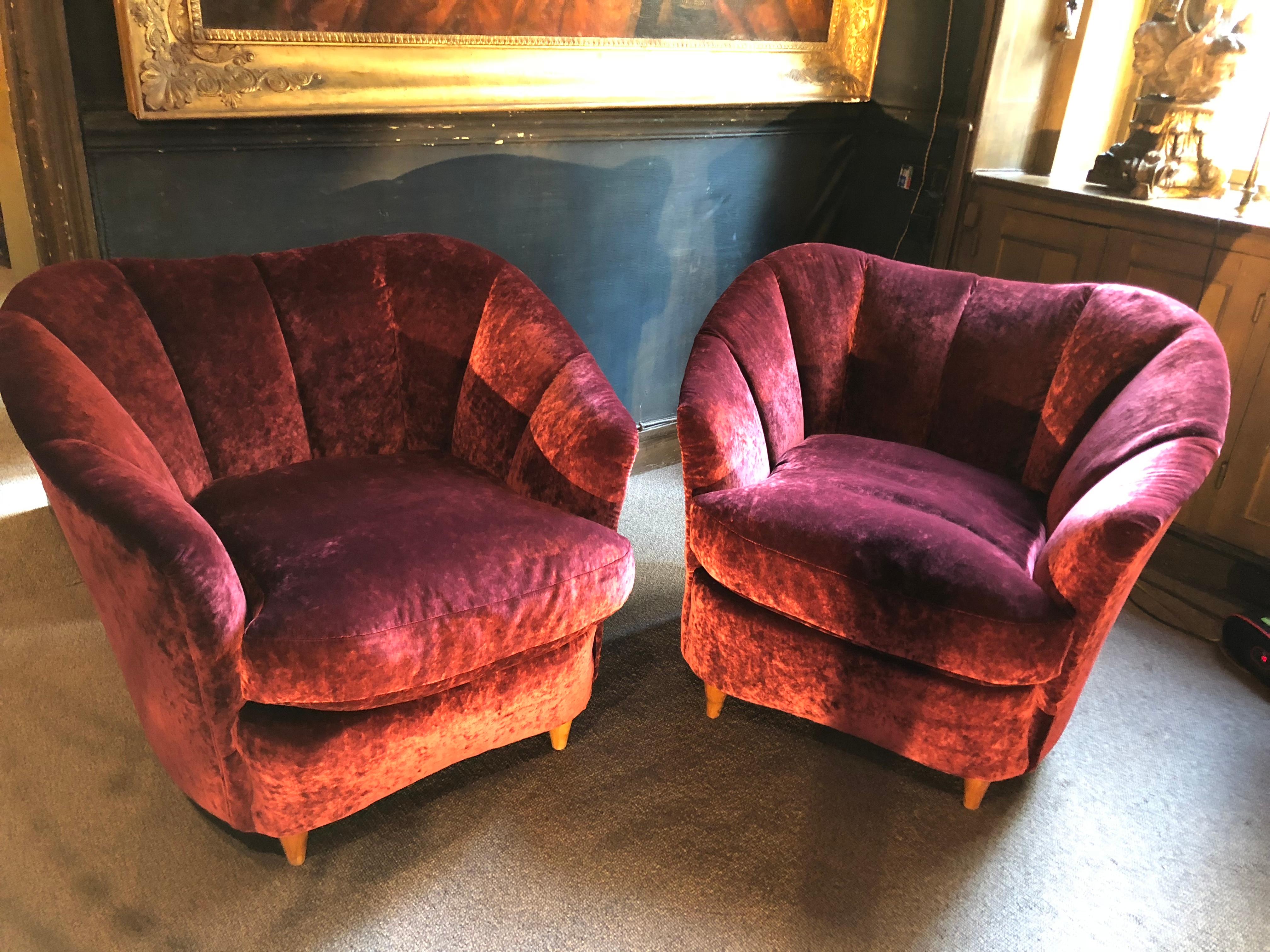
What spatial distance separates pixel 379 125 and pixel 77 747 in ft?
4.99

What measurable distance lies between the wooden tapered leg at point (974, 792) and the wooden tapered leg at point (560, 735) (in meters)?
0.78

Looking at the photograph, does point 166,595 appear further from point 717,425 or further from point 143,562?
point 717,425

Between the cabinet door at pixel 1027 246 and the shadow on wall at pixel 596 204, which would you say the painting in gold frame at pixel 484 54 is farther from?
the cabinet door at pixel 1027 246

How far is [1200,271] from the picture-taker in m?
2.48

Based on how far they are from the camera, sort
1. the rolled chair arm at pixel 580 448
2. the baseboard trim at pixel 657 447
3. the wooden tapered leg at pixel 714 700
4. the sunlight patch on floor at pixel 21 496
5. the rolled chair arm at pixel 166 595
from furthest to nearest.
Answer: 1. the baseboard trim at pixel 657 447
2. the sunlight patch on floor at pixel 21 496
3. the wooden tapered leg at pixel 714 700
4. the rolled chair arm at pixel 580 448
5. the rolled chair arm at pixel 166 595

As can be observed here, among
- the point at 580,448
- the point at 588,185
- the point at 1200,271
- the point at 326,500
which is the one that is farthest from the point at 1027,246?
the point at 326,500

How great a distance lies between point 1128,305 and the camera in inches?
82.3

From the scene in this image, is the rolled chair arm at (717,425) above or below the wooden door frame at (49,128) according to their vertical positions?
below

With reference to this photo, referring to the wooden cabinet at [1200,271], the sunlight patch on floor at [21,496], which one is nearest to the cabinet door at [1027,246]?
the wooden cabinet at [1200,271]

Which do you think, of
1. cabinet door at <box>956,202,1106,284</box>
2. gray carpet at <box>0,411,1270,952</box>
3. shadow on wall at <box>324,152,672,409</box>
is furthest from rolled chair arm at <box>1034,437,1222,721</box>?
shadow on wall at <box>324,152,672,409</box>

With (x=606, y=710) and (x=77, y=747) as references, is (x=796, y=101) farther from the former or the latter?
(x=77, y=747)

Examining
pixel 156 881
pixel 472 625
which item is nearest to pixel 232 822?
pixel 156 881

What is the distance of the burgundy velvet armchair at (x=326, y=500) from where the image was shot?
1.42m

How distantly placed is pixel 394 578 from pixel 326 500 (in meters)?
0.34
